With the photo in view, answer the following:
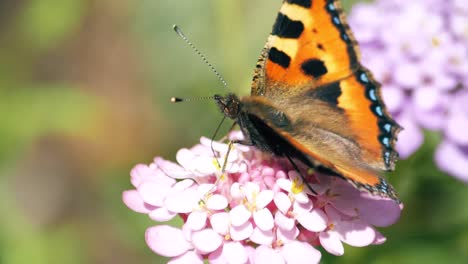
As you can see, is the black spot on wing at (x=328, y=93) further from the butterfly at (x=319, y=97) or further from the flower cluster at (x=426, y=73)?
the flower cluster at (x=426, y=73)

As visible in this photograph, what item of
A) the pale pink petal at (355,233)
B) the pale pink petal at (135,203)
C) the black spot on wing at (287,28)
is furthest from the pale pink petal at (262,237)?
the black spot on wing at (287,28)

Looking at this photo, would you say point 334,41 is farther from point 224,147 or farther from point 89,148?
point 89,148

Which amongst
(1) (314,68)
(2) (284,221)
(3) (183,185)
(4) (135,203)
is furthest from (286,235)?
(1) (314,68)

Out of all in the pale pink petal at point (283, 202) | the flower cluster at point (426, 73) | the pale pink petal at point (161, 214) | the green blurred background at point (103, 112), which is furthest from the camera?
the green blurred background at point (103, 112)

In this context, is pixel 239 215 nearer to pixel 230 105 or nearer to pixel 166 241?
pixel 166 241

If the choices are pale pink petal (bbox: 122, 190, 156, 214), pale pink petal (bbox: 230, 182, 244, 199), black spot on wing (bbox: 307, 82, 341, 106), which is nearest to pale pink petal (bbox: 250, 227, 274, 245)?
pale pink petal (bbox: 230, 182, 244, 199)

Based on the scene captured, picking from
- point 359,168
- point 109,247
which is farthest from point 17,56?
point 359,168
